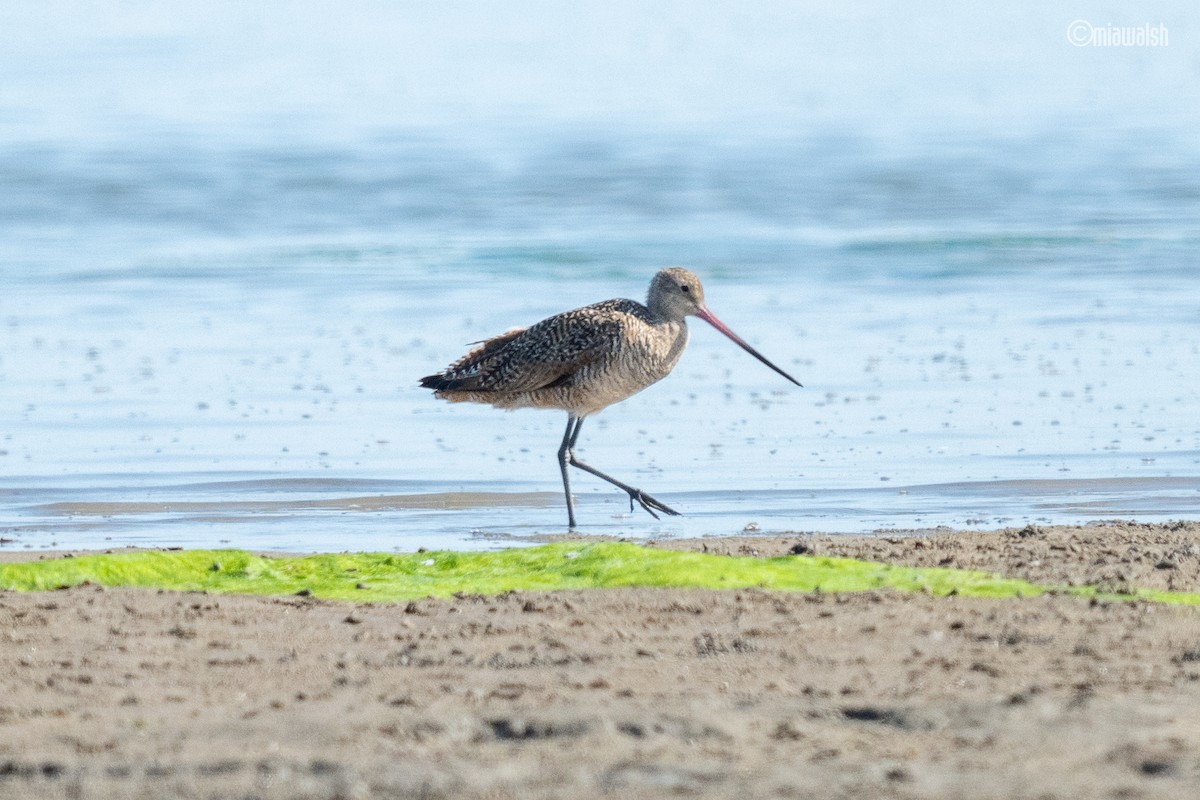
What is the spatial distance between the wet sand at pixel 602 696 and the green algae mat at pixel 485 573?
0.29 metres

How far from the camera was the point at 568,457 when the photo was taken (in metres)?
8.80

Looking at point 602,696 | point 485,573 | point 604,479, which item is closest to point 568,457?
point 604,479

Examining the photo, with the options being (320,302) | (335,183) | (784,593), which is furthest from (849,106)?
(784,593)

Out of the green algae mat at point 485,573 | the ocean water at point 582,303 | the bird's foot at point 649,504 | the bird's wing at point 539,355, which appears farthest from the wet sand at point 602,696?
the bird's wing at point 539,355

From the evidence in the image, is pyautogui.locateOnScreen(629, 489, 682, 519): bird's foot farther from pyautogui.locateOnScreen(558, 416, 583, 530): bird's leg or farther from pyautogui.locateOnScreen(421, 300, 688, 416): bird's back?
pyautogui.locateOnScreen(421, 300, 688, 416): bird's back

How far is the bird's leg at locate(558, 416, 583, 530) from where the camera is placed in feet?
27.4

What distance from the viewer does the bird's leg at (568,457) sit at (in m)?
8.36

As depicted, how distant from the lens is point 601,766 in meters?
3.86

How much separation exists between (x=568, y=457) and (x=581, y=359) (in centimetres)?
48

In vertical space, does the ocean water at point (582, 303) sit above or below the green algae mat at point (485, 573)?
above

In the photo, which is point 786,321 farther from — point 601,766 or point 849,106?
point 849,106

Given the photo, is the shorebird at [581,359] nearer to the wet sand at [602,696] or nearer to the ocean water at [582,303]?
the ocean water at [582,303]

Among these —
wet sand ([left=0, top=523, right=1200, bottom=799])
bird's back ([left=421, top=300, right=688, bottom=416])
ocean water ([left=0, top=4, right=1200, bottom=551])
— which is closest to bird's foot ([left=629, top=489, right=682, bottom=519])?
ocean water ([left=0, top=4, right=1200, bottom=551])

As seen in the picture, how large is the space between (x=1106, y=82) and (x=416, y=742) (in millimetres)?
37041
